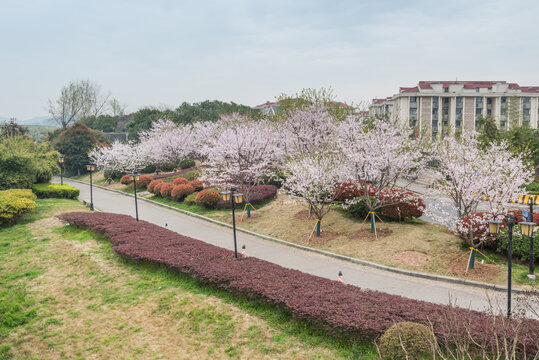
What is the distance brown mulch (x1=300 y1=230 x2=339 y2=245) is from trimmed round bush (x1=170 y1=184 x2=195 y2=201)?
11.7m

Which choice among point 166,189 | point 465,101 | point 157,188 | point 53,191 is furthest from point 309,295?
point 465,101

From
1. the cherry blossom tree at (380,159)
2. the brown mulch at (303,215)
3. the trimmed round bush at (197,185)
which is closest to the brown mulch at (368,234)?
the cherry blossom tree at (380,159)

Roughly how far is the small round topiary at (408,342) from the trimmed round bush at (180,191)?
68.0 feet

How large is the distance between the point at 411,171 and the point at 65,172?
141 feet

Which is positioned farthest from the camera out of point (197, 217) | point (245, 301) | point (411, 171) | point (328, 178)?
point (197, 217)

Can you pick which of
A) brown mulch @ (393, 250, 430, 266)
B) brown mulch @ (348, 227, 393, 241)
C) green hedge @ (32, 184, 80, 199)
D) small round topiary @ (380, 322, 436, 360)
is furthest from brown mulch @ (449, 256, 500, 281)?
green hedge @ (32, 184, 80, 199)

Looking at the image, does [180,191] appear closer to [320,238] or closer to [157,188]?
[157,188]

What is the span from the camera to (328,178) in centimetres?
1636

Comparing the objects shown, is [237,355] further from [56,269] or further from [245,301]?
[56,269]

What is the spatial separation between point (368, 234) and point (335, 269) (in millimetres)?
3564

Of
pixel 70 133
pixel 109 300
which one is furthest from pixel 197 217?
pixel 70 133

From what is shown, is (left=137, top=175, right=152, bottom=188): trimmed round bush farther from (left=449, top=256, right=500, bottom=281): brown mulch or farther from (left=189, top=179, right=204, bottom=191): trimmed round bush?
(left=449, top=256, right=500, bottom=281): brown mulch

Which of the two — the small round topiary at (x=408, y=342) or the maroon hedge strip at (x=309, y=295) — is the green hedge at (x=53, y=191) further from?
the small round topiary at (x=408, y=342)

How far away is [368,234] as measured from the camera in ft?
52.7
